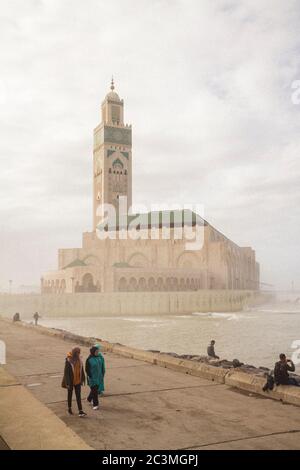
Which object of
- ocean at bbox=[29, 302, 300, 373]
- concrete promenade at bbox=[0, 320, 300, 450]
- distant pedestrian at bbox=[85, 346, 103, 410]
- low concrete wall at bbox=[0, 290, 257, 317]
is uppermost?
distant pedestrian at bbox=[85, 346, 103, 410]

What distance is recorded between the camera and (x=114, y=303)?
7000 centimetres

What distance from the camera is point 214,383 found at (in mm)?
11008

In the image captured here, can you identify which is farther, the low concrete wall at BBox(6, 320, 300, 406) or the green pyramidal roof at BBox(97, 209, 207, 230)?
the green pyramidal roof at BBox(97, 209, 207, 230)

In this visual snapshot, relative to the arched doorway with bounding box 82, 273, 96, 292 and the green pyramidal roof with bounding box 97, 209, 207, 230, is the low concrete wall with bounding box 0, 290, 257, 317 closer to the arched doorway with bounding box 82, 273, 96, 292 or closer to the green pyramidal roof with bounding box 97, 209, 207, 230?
the arched doorway with bounding box 82, 273, 96, 292

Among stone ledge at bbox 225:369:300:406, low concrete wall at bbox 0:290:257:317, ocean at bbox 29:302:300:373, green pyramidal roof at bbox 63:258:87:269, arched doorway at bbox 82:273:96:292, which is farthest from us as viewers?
green pyramidal roof at bbox 63:258:87:269

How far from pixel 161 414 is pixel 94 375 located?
151cm

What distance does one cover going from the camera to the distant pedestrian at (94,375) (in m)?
8.68

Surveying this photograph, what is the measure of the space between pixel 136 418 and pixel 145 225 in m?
88.0

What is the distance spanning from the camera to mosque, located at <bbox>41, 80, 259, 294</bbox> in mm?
77375

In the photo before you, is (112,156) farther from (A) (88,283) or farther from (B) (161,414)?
(B) (161,414)

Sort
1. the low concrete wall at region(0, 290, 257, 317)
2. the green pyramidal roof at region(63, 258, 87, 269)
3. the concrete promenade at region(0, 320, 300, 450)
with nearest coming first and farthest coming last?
the concrete promenade at region(0, 320, 300, 450)
the low concrete wall at region(0, 290, 257, 317)
the green pyramidal roof at region(63, 258, 87, 269)

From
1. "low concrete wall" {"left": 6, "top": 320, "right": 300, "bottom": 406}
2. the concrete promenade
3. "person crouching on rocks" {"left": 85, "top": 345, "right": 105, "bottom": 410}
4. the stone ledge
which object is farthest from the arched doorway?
"person crouching on rocks" {"left": 85, "top": 345, "right": 105, "bottom": 410}

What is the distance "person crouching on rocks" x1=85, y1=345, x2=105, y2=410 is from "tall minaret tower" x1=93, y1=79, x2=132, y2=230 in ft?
320
